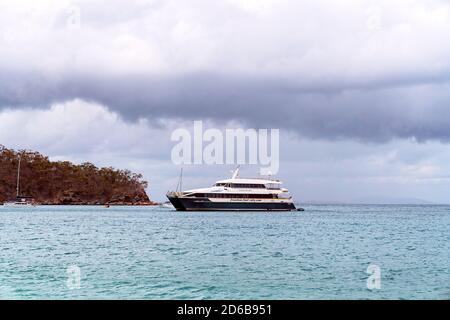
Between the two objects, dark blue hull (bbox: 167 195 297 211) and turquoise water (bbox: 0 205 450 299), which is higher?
dark blue hull (bbox: 167 195 297 211)

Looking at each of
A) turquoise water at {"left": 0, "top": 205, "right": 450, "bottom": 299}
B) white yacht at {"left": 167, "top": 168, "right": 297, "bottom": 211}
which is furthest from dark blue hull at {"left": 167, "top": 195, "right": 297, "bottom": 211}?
turquoise water at {"left": 0, "top": 205, "right": 450, "bottom": 299}

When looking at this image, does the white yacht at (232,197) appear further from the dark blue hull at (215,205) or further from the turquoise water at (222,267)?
the turquoise water at (222,267)

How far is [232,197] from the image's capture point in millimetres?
123188

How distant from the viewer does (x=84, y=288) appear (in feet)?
95.7

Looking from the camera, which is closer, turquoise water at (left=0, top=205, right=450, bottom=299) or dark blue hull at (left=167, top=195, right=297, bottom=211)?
turquoise water at (left=0, top=205, right=450, bottom=299)

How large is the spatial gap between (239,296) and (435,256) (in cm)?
2265

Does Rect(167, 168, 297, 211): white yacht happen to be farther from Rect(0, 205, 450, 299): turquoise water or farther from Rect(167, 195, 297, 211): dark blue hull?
Rect(0, 205, 450, 299): turquoise water

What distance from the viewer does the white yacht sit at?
123125mm

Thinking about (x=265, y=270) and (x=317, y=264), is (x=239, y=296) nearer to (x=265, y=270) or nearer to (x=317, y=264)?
(x=265, y=270)

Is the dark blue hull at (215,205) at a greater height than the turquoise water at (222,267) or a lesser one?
greater

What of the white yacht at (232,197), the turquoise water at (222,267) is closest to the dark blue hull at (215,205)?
the white yacht at (232,197)

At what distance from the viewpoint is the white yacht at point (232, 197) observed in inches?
4847

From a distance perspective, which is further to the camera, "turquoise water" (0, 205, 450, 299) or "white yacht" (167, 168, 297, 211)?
"white yacht" (167, 168, 297, 211)
